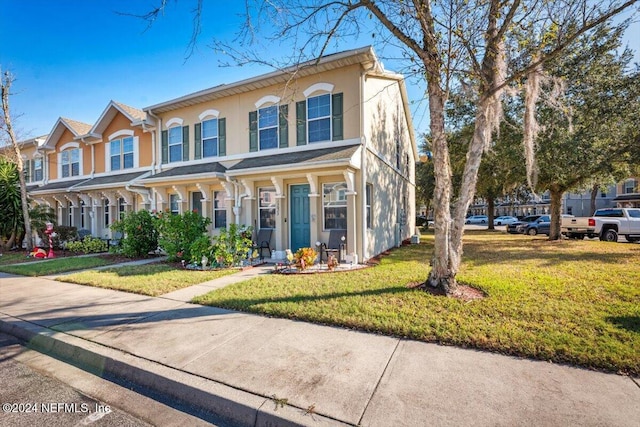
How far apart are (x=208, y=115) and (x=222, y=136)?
1.17 m

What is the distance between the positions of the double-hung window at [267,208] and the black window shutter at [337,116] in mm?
3152

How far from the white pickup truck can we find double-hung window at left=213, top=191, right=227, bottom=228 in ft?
67.5

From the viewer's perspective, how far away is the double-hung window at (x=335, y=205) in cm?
1011

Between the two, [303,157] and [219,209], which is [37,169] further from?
[303,157]

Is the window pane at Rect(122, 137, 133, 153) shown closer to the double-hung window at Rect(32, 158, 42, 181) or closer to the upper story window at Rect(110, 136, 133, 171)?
the upper story window at Rect(110, 136, 133, 171)

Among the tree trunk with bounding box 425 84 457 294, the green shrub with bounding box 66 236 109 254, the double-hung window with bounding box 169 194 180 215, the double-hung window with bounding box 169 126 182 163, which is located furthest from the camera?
the double-hung window with bounding box 169 194 180 215

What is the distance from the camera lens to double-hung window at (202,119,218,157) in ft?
41.3

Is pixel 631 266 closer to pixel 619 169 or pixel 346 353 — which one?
pixel 619 169

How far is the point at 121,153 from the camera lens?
15.7 meters

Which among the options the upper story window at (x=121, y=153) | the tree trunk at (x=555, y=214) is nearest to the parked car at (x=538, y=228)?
the tree trunk at (x=555, y=214)

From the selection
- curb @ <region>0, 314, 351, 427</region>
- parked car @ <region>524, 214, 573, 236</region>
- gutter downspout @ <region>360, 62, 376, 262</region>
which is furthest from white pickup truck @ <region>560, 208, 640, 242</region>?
curb @ <region>0, 314, 351, 427</region>

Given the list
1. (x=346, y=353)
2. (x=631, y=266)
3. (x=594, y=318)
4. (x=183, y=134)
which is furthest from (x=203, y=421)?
(x=183, y=134)

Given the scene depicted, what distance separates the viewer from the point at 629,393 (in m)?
2.79

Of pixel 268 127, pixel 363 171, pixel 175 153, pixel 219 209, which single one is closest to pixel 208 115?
pixel 175 153
